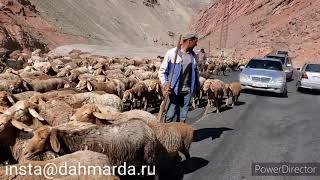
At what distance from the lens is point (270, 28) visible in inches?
2724

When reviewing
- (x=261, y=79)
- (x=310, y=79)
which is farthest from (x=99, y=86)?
(x=310, y=79)

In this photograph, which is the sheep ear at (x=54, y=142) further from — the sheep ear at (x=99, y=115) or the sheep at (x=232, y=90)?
the sheep at (x=232, y=90)

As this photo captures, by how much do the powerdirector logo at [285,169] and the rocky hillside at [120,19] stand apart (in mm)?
51563

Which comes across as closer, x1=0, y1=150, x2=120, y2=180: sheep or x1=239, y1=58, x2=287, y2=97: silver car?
x1=0, y1=150, x2=120, y2=180: sheep

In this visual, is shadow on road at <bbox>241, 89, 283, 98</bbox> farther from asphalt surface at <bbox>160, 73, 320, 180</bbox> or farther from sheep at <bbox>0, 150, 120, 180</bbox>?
sheep at <bbox>0, 150, 120, 180</bbox>

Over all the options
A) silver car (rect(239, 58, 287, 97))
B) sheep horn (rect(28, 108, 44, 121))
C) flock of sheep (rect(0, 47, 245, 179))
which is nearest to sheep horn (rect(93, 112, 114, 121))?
flock of sheep (rect(0, 47, 245, 179))

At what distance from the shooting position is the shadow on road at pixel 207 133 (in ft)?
37.7

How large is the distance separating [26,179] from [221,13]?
80739mm

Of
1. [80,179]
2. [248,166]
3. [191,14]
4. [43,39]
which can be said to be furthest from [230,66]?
[191,14]

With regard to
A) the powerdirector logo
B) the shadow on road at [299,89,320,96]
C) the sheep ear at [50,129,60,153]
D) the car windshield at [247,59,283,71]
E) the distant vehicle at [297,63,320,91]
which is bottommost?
the shadow on road at [299,89,320,96]

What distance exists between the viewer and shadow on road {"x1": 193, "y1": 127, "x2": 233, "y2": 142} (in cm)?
1148

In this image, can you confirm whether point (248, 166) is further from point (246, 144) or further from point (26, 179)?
point (26, 179)

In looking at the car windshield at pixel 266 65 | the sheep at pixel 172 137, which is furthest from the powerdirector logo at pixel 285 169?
the car windshield at pixel 266 65

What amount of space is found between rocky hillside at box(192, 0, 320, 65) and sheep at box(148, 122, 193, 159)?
2039 inches
